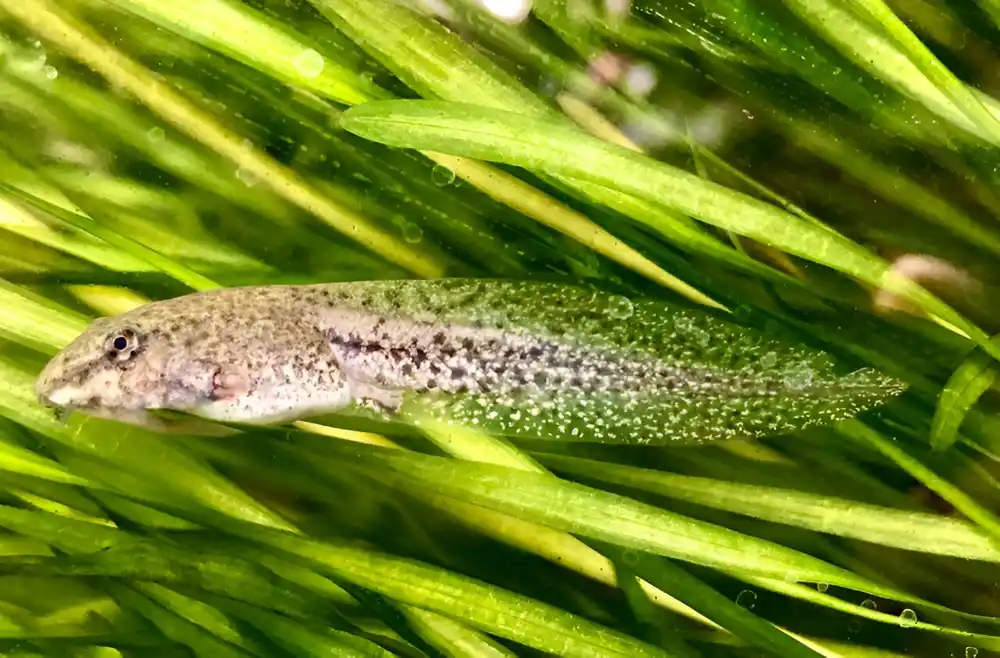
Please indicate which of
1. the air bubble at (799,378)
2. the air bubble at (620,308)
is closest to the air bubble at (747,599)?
the air bubble at (799,378)

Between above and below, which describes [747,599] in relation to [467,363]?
below

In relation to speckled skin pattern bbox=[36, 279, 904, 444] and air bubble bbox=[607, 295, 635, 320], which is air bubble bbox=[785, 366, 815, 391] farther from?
air bubble bbox=[607, 295, 635, 320]

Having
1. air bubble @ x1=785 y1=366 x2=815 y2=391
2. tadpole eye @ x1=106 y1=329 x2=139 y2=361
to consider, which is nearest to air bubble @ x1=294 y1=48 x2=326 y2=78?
tadpole eye @ x1=106 y1=329 x2=139 y2=361

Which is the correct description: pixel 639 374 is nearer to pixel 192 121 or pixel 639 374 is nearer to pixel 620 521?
pixel 620 521

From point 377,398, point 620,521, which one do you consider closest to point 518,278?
point 377,398

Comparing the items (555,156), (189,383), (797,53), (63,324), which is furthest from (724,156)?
(63,324)

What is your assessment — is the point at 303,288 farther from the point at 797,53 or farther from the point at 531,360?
the point at 797,53

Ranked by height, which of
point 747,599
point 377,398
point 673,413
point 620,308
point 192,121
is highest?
point 192,121
